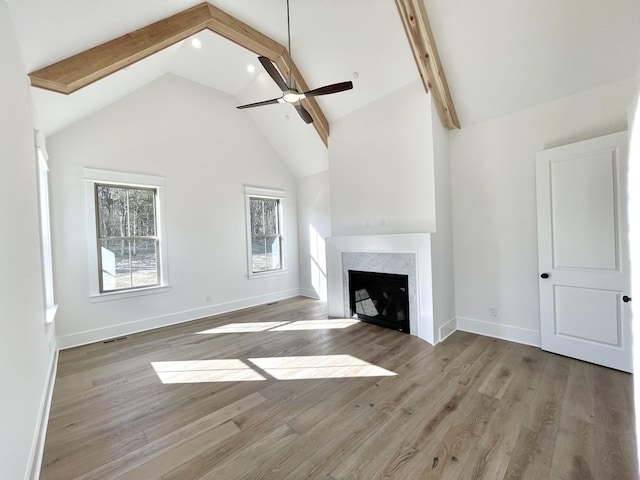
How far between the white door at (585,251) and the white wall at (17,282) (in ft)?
14.1

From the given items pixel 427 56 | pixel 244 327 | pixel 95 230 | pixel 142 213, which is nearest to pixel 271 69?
pixel 427 56

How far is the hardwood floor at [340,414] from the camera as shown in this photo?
160 cm

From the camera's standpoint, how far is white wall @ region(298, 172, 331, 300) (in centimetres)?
573

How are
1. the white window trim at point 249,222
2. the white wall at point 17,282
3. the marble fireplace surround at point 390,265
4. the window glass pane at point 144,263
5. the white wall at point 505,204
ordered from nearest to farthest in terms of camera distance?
the white wall at point 17,282 < the white wall at point 505,204 < the marble fireplace surround at point 390,265 < the window glass pane at point 144,263 < the white window trim at point 249,222

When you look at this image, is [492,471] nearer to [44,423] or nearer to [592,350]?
[592,350]

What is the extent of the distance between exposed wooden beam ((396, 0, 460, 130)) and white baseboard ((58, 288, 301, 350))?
14.8 ft

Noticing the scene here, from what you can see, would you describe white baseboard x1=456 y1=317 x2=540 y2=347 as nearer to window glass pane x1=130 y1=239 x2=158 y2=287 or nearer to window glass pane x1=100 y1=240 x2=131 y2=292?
window glass pane x1=130 y1=239 x2=158 y2=287

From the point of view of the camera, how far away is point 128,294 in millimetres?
3965

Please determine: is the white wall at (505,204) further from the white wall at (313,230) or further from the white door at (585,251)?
the white wall at (313,230)

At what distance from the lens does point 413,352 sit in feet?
10.1

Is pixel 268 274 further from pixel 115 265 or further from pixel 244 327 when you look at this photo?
pixel 115 265

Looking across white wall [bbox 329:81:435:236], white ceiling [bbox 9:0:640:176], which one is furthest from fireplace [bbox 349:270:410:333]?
white ceiling [bbox 9:0:640:176]

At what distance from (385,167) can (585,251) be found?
2.43 metres

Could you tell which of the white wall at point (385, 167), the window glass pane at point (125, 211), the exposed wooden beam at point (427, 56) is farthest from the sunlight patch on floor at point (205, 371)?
the exposed wooden beam at point (427, 56)
